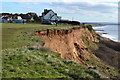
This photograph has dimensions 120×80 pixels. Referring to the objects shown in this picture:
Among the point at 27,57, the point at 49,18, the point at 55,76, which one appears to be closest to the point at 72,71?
the point at 55,76

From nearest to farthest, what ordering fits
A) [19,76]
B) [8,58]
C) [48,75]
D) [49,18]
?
[19,76], [48,75], [8,58], [49,18]

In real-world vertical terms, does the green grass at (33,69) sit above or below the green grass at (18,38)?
below

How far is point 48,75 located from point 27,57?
10.0 ft

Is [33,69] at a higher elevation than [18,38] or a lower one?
lower

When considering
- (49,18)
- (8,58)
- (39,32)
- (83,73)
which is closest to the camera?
(83,73)

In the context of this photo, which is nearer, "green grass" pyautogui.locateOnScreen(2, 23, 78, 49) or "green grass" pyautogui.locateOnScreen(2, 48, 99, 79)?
"green grass" pyautogui.locateOnScreen(2, 48, 99, 79)

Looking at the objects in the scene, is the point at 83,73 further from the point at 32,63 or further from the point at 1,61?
the point at 1,61

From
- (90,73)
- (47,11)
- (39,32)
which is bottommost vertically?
(90,73)

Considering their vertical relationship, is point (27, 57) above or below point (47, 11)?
below

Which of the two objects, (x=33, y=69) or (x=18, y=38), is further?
(x=18, y=38)

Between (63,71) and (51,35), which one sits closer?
(63,71)

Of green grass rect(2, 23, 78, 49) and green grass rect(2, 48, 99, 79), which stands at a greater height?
green grass rect(2, 23, 78, 49)

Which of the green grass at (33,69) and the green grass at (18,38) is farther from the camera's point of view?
the green grass at (18,38)

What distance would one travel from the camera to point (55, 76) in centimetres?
1105
